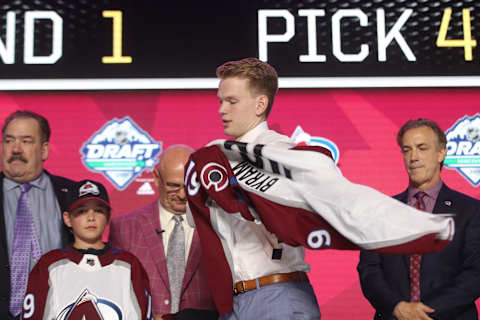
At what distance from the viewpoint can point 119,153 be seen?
4418 millimetres

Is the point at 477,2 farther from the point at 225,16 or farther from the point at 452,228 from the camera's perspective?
the point at 452,228

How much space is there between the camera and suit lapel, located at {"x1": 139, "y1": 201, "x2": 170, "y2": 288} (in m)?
3.34

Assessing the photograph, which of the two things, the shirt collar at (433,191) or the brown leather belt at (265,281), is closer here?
the brown leather belt at (265,281)

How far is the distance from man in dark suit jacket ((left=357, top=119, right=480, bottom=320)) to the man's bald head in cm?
102

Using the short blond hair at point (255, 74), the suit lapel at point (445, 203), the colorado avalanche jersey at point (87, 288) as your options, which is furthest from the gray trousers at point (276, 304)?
the suit lapel at point (445, 203)

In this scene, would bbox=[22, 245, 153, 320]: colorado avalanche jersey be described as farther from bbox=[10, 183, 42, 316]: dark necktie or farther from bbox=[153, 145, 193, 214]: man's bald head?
bbox=[10, 183, 42, 316]: dark necktie

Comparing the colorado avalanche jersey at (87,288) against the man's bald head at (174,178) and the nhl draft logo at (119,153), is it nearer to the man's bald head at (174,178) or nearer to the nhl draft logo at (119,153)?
the man's bald head at (174,178)

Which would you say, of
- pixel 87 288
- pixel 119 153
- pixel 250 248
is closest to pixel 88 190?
pixel 87 288

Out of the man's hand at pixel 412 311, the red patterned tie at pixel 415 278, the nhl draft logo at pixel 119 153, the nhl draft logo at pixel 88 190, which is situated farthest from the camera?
the nhl draft logo at pixel 119 153

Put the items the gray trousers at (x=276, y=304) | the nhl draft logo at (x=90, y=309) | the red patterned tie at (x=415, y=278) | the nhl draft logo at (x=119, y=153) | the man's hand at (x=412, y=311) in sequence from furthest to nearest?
1. the nhl draft logo at (x=119, y=153)
2. the red patterned tie at (x=415, y=278)
3. the man's hand at (x=412, y=311)
4. the nhl draft logo at (x=90, y=309)
5. the gray trousers at (x=276, y=304)

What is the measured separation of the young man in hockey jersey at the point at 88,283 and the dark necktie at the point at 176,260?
22 centimetres

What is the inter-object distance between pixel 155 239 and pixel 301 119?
1584mm

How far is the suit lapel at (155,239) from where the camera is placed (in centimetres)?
334

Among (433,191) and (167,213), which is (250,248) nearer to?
(167,213)
